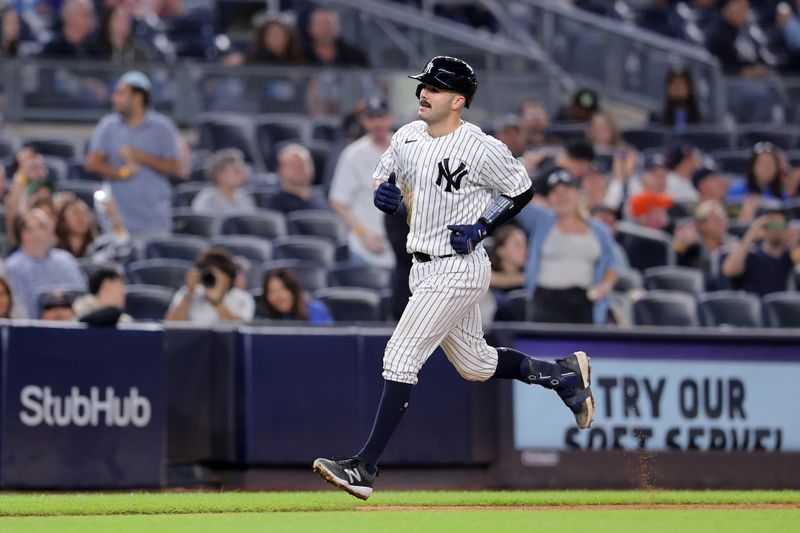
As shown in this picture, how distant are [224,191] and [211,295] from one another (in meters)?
2.60

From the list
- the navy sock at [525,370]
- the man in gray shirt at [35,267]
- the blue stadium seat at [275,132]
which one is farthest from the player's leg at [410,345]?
the blue stadium seat at [275,132]

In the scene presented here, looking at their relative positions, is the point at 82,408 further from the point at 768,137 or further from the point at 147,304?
the point at 768,137

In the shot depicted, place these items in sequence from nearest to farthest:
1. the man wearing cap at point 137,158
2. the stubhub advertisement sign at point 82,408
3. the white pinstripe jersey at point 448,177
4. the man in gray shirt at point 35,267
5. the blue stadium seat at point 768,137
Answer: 1. the white pinstripe jersey at point 448,177
2. the stubhub advertisement sign at point 82,408
3. the man in gray shirt at point 35,267
4. the man wearing cap at point 137,158
5. the blue stadium seat at point 768,137

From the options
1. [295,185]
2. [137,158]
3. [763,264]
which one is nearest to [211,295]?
[137,158]

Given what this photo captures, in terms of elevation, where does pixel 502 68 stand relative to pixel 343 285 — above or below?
above

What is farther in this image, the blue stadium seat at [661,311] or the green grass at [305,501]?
the blue stadium seat at [661,311]

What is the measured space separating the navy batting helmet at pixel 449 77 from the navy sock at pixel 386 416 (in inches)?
56.2

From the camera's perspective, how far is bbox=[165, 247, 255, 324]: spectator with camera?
11438 millimetres

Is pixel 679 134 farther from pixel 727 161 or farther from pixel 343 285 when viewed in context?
pixel 343 285

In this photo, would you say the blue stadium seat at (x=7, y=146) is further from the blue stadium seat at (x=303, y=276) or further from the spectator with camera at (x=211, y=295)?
the spectator with camera at (x=211, y=295)

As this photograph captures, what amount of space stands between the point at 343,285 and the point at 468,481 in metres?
2.45

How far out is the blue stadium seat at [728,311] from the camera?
42.1ft

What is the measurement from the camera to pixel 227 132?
51.1 ft

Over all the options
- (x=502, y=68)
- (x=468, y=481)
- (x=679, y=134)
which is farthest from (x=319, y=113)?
(x=468, y=481)
